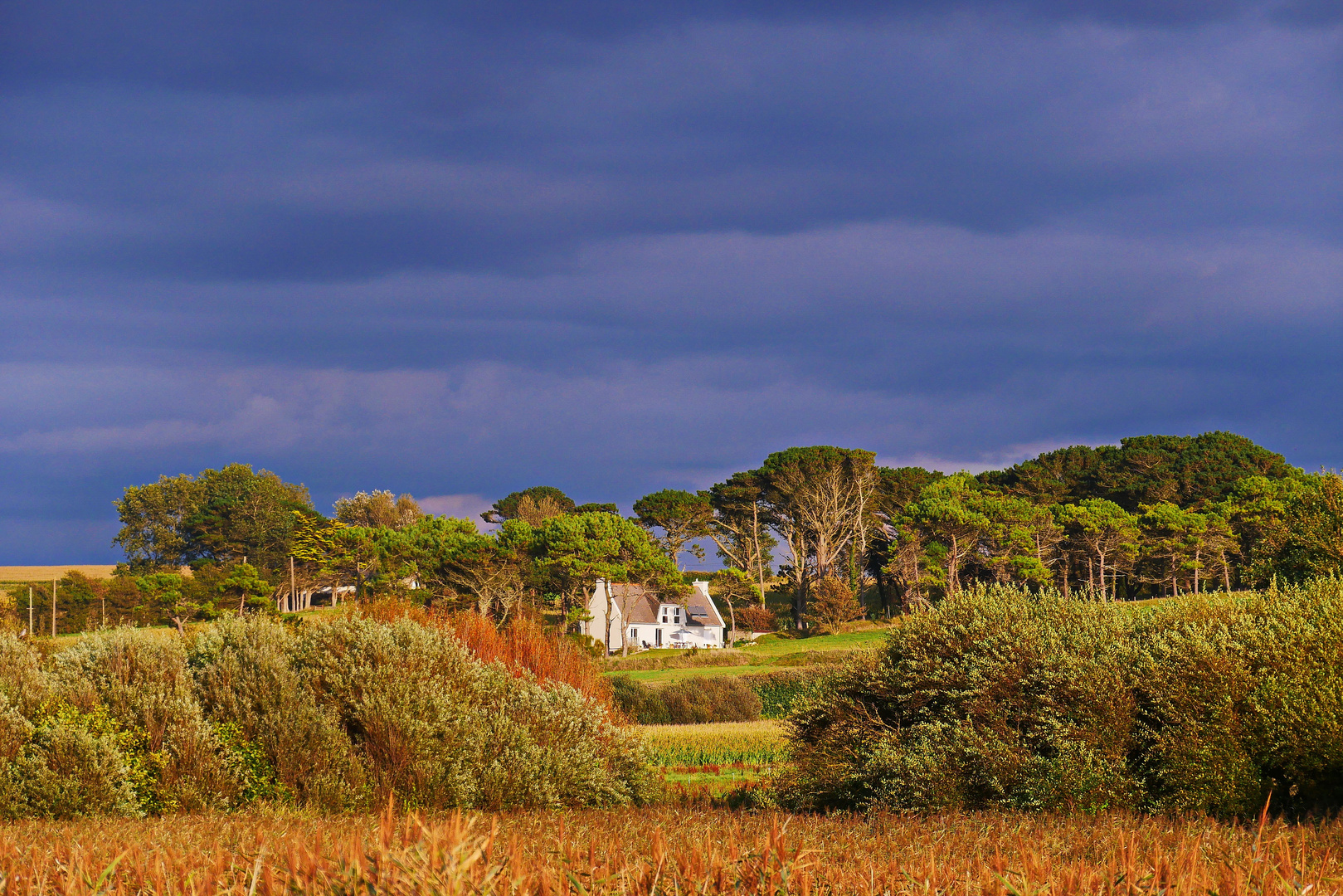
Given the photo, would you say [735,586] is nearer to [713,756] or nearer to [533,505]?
[533,505]

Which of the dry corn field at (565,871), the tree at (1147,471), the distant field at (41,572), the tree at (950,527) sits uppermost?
the tree at (1147,471)

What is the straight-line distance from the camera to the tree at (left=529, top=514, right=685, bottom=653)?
71.8m

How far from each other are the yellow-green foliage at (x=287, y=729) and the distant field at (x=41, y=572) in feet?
329

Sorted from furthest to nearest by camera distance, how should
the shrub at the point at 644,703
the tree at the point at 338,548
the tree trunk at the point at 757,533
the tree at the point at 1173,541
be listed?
1. the tree trunk at the point at 757,533
2. the tree at the point at 338,548
3. the tree at the point at 1173,541
4. the shrub at the point at 644,703

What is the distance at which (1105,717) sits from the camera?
13133mm

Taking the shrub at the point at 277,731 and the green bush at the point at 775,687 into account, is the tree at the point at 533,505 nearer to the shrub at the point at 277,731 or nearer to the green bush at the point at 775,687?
the green bush at the point at 775,687

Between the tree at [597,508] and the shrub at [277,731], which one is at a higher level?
the tree at [597,508]

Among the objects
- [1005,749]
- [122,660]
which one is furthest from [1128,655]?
[122,660]

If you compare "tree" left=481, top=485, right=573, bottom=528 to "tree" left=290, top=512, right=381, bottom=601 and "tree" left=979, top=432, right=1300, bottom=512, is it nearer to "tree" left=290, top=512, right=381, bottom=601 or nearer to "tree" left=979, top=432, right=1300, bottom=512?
"tree" left=290, top=512, right=381, bottom=601

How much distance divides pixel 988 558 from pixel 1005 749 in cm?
6771

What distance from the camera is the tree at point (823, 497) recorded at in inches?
3401

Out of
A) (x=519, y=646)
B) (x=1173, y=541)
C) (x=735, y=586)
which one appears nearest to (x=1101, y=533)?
(x=1173, y=541)

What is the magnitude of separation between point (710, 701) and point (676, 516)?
47.1 meters

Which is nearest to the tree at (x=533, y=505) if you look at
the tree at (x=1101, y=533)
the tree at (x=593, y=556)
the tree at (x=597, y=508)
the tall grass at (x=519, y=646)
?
the tree at (x=597, y=508)
